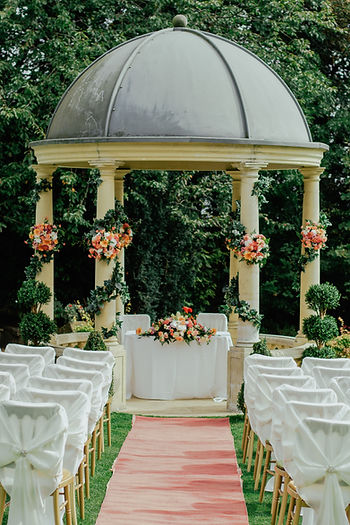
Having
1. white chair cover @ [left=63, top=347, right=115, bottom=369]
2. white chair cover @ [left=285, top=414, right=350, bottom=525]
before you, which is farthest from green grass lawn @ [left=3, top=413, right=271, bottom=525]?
white chair cover @ [left=285, top=414, right=350, bottom=525]

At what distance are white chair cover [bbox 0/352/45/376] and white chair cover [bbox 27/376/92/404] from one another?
2462 millimetres

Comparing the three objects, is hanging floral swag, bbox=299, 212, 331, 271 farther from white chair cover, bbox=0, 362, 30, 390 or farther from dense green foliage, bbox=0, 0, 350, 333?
white chair cover, bbox=0, 362, 30, 390

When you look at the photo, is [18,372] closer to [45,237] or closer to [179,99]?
[45,237]

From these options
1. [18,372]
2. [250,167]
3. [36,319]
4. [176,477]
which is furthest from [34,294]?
[176,477]

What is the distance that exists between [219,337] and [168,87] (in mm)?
4454

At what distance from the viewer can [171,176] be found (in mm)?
23750

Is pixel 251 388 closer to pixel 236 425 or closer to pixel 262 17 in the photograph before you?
pixel 236 425

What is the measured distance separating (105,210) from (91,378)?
16.5 feet

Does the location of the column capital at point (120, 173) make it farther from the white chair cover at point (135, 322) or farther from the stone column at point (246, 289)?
the stone column at point (246, 289)

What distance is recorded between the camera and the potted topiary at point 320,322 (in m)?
16.4

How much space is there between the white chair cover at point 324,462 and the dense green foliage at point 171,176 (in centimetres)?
1243

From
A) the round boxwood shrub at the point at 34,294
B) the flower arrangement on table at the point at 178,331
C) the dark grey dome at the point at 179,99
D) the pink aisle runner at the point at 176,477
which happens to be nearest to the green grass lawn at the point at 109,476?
the pink aisle runner at the point at 176,477

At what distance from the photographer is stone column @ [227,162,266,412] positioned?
1583 centimetres

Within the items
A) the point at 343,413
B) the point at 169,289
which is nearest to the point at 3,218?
the point at 169,289
